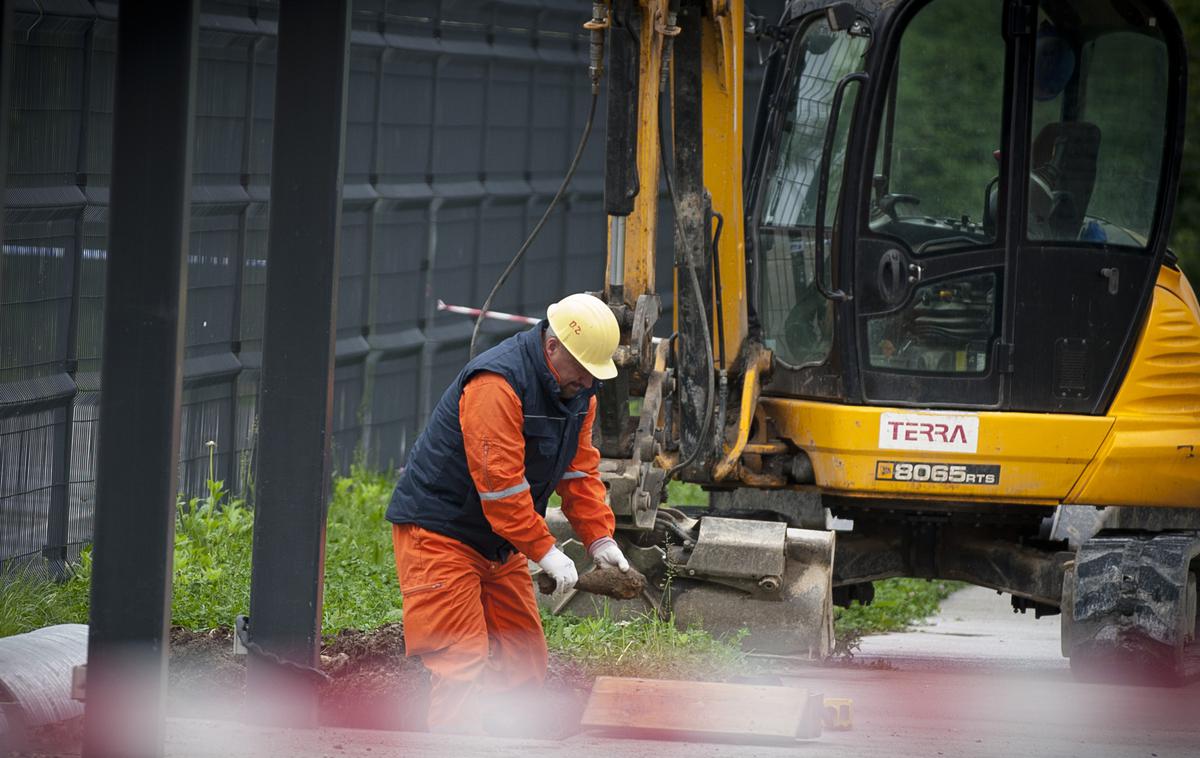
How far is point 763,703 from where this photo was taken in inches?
225

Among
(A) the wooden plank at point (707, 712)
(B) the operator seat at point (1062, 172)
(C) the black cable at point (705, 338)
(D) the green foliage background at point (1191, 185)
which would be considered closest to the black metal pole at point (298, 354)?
(A) the wooden plank at point (707, 712)

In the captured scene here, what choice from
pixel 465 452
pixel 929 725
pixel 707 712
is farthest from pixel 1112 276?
pixel 465 452

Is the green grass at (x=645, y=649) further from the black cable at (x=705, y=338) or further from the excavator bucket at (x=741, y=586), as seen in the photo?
the black cable at (x=705, y=338)

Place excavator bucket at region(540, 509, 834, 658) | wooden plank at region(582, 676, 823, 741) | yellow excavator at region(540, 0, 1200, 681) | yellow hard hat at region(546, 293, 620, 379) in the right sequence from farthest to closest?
yellow excavator at region(540, 0, 1200, 681) < excavator bucket at region(540, 509, 834, 658) < yellow hard hat at region(546, 293, 620, 379) < wooden plank at region(582, 676, 823, 741)

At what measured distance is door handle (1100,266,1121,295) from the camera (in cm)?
772

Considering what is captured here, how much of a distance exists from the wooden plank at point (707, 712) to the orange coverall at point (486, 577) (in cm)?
42

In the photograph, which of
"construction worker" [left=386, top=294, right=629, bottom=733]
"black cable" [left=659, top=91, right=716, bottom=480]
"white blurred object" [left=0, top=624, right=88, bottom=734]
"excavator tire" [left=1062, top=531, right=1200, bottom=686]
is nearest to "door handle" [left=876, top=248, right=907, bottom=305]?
"black cable" [left=659, top=91, right=716, bottom=480]

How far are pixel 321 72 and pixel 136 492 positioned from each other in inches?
51.2

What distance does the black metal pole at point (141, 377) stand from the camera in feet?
12.8

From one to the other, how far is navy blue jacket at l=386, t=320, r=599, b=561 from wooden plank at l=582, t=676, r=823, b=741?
0.74 meters

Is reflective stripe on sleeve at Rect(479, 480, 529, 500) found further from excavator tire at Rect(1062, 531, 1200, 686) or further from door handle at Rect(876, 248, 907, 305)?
excavator tire at Rect(1062, 531, 1200, 686)

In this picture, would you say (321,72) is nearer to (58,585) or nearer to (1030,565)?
(58,585)

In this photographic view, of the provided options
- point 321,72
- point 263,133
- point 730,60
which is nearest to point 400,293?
point 263,133

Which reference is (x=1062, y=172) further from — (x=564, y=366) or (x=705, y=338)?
(x=564, y=366)
